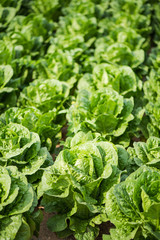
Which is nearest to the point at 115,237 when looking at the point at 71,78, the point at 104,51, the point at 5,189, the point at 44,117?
the point at 5,189

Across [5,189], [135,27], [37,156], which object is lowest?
[135,27]

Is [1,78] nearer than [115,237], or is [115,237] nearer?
[115,237]

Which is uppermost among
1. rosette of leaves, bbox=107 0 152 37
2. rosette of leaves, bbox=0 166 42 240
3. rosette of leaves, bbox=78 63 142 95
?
rosette of leaves, bbox=0 166 42 240

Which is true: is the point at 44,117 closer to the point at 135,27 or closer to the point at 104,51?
the point at 104,51

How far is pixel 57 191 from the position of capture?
289 centimetres

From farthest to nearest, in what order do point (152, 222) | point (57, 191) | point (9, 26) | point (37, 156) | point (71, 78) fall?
point (9, 26)
point (71, 78)
point (37, 156)
point (57, 191)
point (152, 222)

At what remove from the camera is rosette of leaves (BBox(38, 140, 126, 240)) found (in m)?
2.77

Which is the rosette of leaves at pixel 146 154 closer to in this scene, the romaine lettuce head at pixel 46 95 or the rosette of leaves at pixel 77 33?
the romaine lettuce head at pixel 46 95

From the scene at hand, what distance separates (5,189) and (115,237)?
1.20 metres

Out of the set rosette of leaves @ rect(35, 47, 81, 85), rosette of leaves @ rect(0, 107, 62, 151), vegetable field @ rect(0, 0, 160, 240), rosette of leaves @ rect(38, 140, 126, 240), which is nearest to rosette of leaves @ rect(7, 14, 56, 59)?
vegetable field @ rect(0, 0, 160, 240)

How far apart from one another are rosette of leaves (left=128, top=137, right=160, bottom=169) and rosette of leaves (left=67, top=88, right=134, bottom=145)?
488 millimetres

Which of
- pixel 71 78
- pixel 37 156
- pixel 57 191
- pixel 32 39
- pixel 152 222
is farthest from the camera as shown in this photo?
pixel 32 39

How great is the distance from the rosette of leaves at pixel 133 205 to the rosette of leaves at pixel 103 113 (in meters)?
1.06

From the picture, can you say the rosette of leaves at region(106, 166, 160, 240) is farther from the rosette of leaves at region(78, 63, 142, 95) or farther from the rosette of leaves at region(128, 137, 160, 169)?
the rosette of leaves at region(78, 63, 142, 95)
